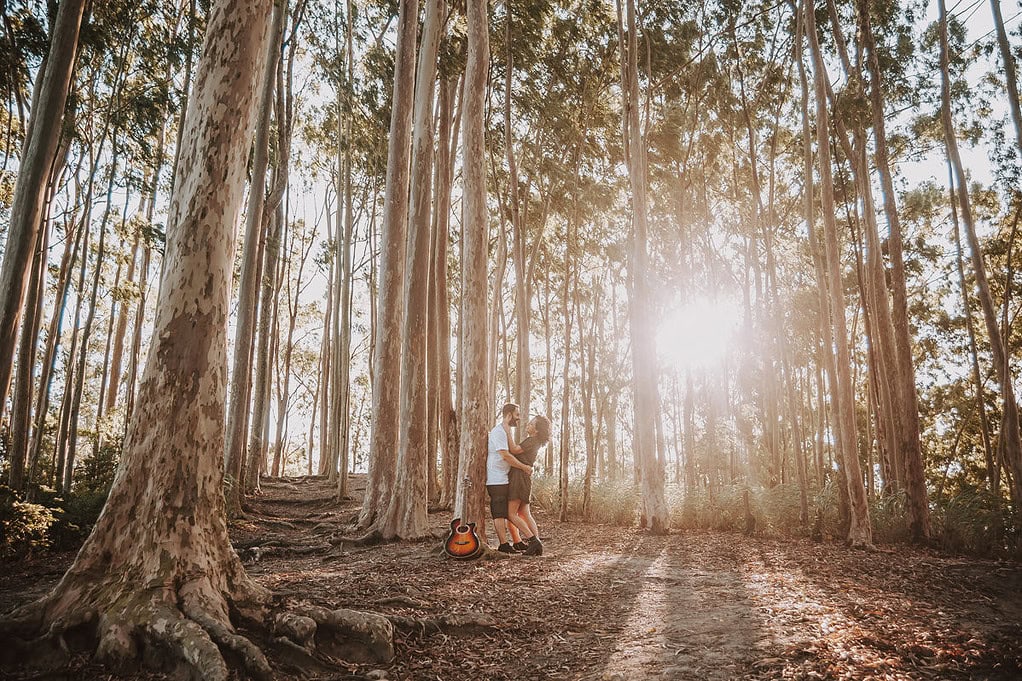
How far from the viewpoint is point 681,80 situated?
14289mm

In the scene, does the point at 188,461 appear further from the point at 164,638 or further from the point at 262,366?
the point at 262,366

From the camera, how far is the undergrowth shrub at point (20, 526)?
5965 mm

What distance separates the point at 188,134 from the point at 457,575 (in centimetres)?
407

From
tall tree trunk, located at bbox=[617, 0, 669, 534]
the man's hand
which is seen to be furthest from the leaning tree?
tall tree trunk, located at bbox=[617, 0, 669, 534]

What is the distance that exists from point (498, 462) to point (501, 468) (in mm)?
75

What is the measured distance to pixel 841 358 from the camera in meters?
7.68

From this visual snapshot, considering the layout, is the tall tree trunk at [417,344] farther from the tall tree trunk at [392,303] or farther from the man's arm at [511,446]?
the man's arm at [511,446]

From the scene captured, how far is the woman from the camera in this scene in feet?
20.9

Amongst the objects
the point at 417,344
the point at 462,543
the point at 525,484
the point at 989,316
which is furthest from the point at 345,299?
the point at 989,316

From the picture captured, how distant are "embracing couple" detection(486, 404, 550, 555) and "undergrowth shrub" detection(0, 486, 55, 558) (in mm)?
5073

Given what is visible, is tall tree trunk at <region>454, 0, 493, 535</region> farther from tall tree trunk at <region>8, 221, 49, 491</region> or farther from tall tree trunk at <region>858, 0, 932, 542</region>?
tall tree trunk at <region>858, 0, 932, 542</region>

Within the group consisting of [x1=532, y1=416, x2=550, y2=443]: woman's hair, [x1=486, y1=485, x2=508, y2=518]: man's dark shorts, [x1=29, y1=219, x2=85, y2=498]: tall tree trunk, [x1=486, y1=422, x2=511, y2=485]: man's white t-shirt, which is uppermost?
[x1=29, y1=219, x2=85, y2=498]: tall tree trunk

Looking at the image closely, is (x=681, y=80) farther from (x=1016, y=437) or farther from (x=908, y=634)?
(x=908, y=634)

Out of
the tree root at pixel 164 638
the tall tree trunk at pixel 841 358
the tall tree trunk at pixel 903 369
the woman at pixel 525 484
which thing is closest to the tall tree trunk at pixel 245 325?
the woman at pixel 525 484
